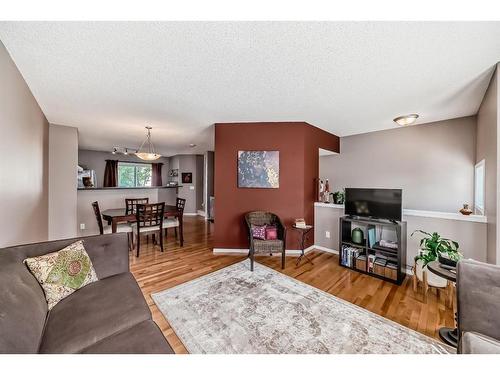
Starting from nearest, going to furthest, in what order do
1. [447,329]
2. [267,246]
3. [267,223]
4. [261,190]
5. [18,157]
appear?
[447,329], [18,157], [267,246], [267,223], [261,190]

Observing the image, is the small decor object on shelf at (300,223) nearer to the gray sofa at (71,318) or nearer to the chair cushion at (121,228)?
the gray sofa at (71,318)

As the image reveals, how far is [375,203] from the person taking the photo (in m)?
2.83

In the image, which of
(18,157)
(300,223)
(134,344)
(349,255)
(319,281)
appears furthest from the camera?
(300,223)

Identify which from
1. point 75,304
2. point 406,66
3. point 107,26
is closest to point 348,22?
point 406,66

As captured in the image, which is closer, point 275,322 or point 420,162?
point 275,322

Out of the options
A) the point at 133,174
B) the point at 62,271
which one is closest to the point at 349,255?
the point at 62,271

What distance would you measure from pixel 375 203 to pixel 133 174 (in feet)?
26.0

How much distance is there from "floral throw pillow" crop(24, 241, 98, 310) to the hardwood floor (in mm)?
717

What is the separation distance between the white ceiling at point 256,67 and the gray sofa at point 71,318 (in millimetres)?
1574

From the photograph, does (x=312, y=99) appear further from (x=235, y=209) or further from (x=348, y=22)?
(x=235, y=209)

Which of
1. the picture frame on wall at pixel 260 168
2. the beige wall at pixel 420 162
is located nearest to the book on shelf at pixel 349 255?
the picture frame on wall at pixel 260 168

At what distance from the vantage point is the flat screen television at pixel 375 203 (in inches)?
104

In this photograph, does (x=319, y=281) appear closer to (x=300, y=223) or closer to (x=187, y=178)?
(x=300, y=223)
